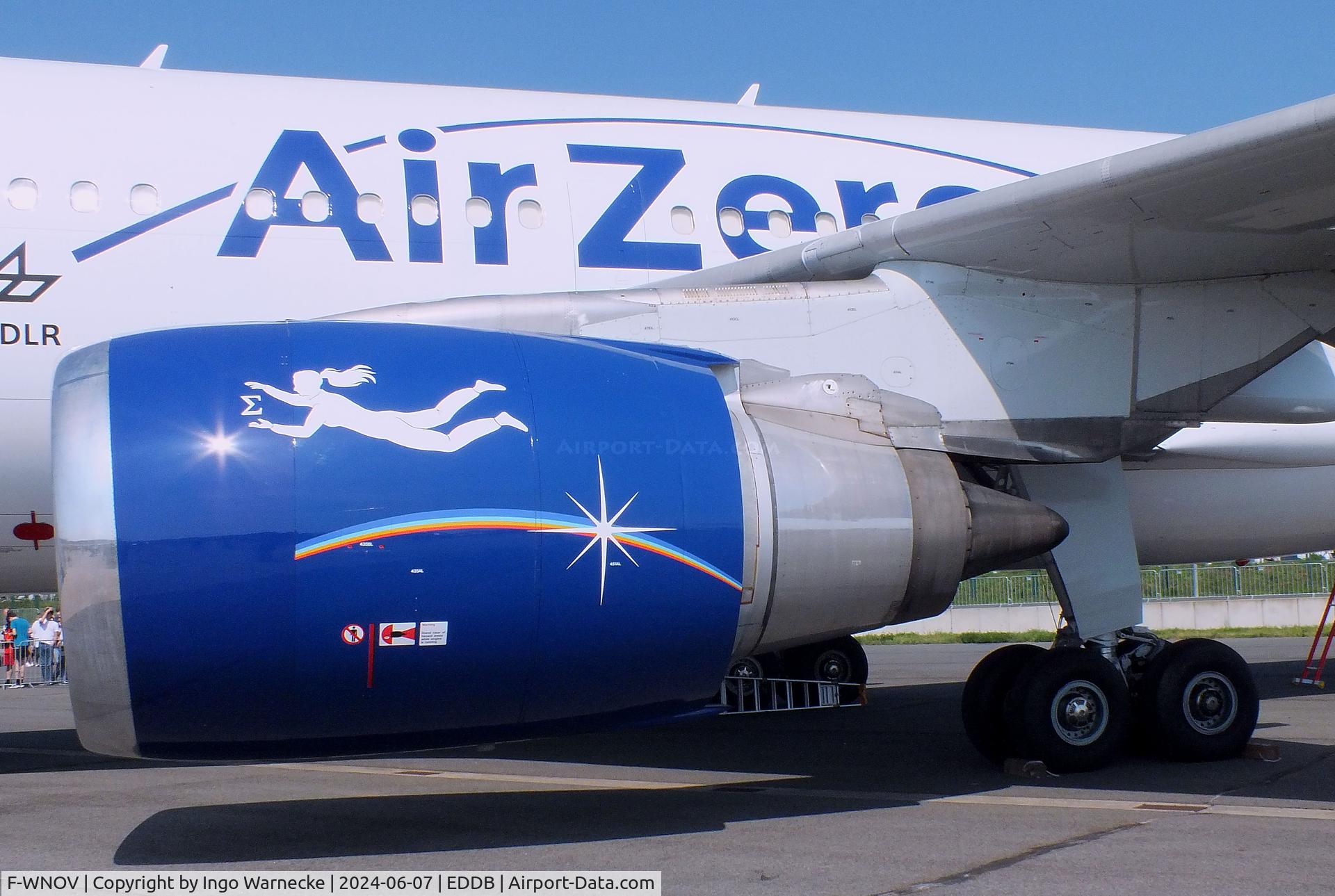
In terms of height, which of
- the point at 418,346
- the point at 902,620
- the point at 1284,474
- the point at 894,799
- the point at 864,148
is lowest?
the point at 894,799

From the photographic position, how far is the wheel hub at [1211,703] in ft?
23.7

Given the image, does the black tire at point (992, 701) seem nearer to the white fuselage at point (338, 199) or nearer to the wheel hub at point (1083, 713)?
the wheel hub at point (1083, 713)

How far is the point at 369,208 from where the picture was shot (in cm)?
753

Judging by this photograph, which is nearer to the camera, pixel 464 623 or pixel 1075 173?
pixel 464 623

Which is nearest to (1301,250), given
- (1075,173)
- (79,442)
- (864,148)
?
(1075,173)

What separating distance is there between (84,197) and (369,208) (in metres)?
1.57

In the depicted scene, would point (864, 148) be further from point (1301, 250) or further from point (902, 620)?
point (902, 620)

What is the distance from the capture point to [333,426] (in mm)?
4793

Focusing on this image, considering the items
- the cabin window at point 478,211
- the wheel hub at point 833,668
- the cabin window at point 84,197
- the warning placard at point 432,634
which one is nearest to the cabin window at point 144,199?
the cabin window at point 84,197

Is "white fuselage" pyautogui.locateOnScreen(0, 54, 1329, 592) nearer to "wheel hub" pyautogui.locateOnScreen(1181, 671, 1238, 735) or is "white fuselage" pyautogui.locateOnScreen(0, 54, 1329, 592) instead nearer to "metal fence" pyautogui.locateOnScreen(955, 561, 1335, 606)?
"wheel hub" pyautogui.locateOnScreen(1181, 671, 1238, 735)

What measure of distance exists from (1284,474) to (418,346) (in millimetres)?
6583

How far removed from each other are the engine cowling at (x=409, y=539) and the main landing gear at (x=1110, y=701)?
74.1 inches

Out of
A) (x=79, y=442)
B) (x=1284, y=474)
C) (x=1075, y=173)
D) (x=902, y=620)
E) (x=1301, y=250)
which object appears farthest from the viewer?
(x=1284, y=474)
